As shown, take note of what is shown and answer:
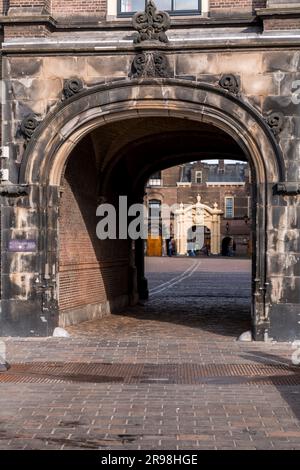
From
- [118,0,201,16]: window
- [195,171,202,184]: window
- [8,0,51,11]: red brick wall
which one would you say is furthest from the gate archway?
[195,171,202,184]: window

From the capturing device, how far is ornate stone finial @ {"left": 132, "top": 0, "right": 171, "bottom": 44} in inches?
520

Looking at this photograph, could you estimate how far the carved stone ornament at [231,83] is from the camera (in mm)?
13000

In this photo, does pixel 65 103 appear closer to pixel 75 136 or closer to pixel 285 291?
pixel 75 136

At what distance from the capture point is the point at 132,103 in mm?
13352

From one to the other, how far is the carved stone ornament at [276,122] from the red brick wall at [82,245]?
4.10 m

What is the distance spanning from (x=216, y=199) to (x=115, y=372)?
225ft

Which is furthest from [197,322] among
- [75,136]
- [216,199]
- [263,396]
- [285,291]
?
[216,199]

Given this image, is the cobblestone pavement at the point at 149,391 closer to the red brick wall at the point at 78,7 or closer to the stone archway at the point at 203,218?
the red brick wall at the point at 78,7

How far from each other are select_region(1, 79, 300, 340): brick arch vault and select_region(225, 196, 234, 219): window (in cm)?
6413

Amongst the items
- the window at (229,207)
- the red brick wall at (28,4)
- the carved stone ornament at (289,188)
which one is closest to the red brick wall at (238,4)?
the red brick wall at (28,4)

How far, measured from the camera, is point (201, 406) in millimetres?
8117

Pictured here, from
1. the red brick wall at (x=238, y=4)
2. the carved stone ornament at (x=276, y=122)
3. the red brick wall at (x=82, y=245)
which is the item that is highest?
the red brick wall at (x=238, y=4)

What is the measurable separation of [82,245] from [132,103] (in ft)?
12.1

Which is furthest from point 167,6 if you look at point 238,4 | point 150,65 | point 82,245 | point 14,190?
point 82,245
